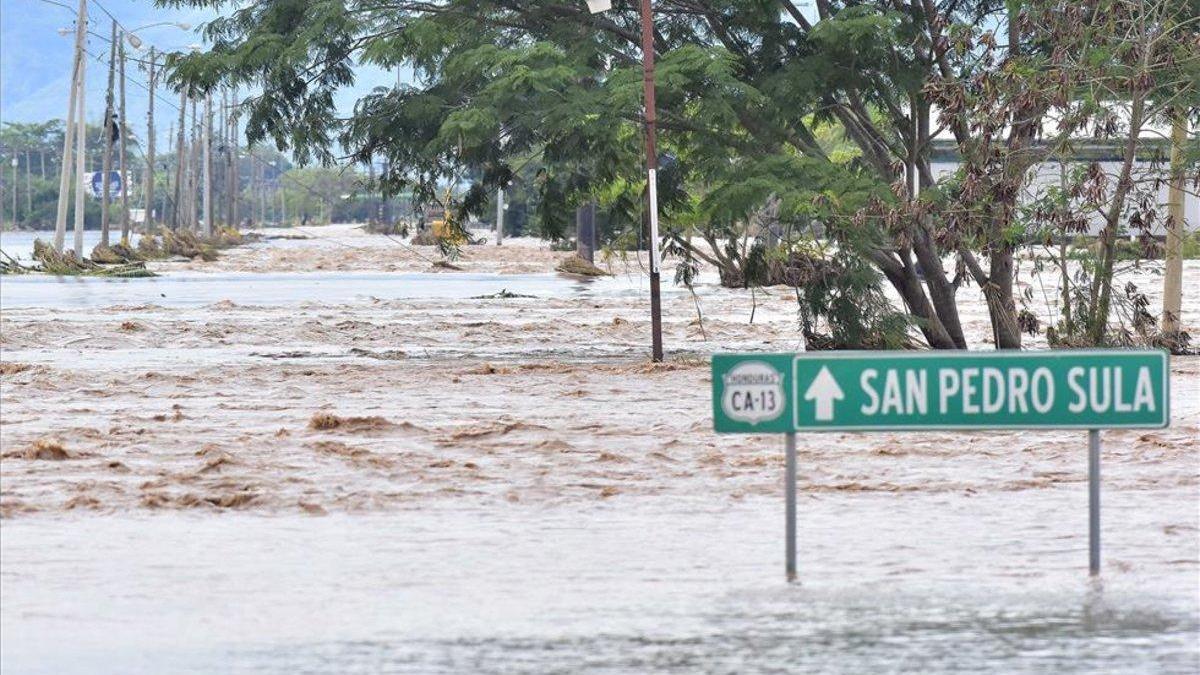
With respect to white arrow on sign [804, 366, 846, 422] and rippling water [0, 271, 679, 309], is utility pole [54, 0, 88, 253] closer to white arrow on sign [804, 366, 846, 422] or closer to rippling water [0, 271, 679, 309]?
rippling water [0, 271, 679, 309]

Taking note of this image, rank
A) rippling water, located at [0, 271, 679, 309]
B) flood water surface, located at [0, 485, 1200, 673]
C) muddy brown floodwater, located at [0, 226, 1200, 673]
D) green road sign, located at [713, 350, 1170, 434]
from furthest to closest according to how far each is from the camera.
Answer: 1. rippling water, located at [0, 271, 679, 309]
2. green road sign, located at [713, 350, 1170, 434]
3. muddy brown floodwater, located at [0, 226, 1200, 673]
4. flood water surface, located at [0, 485, 1200, 673]

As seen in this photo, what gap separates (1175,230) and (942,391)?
19.2 m

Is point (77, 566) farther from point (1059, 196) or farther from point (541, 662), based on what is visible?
point (1059, 196)

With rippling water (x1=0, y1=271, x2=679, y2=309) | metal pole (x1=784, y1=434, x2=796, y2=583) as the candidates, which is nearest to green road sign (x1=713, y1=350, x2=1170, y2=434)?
metal pole (x1=784, y1=434, x2=796, y2=583)

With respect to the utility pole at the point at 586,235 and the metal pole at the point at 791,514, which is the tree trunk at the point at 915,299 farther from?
the utility pole at the point at 586,235

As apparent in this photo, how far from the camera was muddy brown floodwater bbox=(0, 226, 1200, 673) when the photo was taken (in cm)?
845

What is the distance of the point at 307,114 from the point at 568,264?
34600 millimetres

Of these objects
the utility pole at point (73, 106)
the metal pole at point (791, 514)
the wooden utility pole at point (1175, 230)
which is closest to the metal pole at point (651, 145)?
the wooden utility pole at point (1175, 230)

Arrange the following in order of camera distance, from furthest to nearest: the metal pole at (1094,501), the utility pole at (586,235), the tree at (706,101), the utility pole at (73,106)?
the utility pole at (586,235) < the utility pole at (73,106) < the tree at (706,101) < the metal pole at (1094,501)

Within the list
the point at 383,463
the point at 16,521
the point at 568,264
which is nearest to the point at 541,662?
the point at 16,521

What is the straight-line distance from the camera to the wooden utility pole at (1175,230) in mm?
25578

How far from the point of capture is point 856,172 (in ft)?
86.6

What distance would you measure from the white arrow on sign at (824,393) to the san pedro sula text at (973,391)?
4.5 inches

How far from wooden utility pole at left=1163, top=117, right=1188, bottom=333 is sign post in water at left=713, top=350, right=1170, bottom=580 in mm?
16360
